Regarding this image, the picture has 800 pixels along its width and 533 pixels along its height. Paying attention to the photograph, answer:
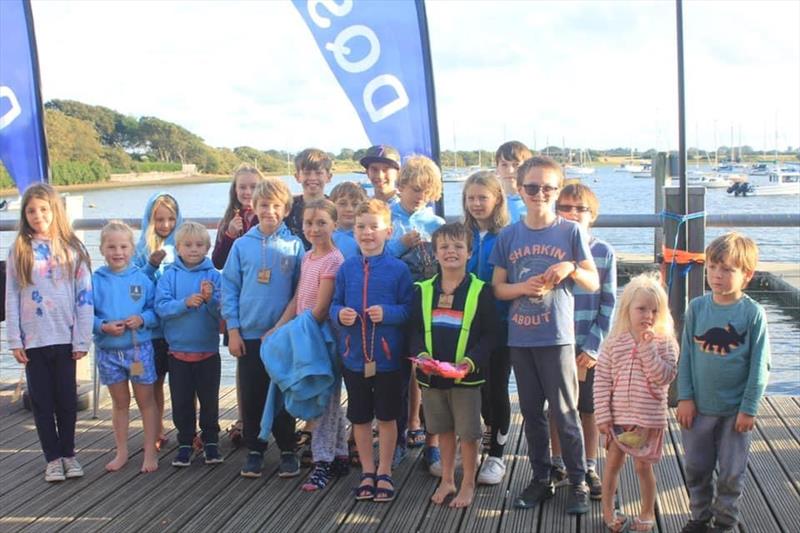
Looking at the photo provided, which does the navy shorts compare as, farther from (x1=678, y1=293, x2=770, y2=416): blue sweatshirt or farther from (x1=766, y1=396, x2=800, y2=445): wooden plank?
(x1=766, y1=396, x2=800, y2=445): wooden plank

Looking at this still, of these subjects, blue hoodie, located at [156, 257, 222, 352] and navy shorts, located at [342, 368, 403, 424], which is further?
blue hoodie, located at [156, 257, 222, 352]

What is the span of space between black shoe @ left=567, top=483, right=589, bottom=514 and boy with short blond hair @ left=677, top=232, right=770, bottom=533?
17.0 inches

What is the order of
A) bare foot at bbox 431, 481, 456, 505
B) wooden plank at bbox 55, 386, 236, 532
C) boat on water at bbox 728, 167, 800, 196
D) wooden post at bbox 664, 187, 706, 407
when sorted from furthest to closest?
boat on water at bbox 728, 167, 800, 196
wooden post at bbox 664, 187, 706, 407
bare foot at bbox 431, 481, 456, 505
wooden plank at bbox 55, 386, 236, 532

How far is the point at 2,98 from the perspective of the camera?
5.58 m

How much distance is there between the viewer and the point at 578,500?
3570mm

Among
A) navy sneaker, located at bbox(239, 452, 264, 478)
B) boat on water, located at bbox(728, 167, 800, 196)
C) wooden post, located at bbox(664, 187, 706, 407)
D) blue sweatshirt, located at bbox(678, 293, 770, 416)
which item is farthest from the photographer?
boat on water, located at bbox(728, 167, 800, 196)

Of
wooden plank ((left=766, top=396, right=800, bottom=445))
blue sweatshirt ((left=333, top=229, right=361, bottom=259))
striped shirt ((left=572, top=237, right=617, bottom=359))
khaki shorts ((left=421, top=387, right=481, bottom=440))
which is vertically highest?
blue sweatshirt ((left=333, top=229, right=361, bottom=259))

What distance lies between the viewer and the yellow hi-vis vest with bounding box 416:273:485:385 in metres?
3.68

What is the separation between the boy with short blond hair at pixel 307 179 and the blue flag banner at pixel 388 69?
1.53ft

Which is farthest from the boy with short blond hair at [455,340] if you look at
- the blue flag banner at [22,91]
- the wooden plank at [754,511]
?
the blue flag banner at [22,91]

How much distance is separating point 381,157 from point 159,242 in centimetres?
133

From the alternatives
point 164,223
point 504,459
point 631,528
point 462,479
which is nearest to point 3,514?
point 164,223

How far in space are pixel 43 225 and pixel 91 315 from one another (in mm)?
500

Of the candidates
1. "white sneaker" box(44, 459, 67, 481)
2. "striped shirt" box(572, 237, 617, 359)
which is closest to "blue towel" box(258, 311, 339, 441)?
"white sneaker" box(44, 459, 67, 481)
